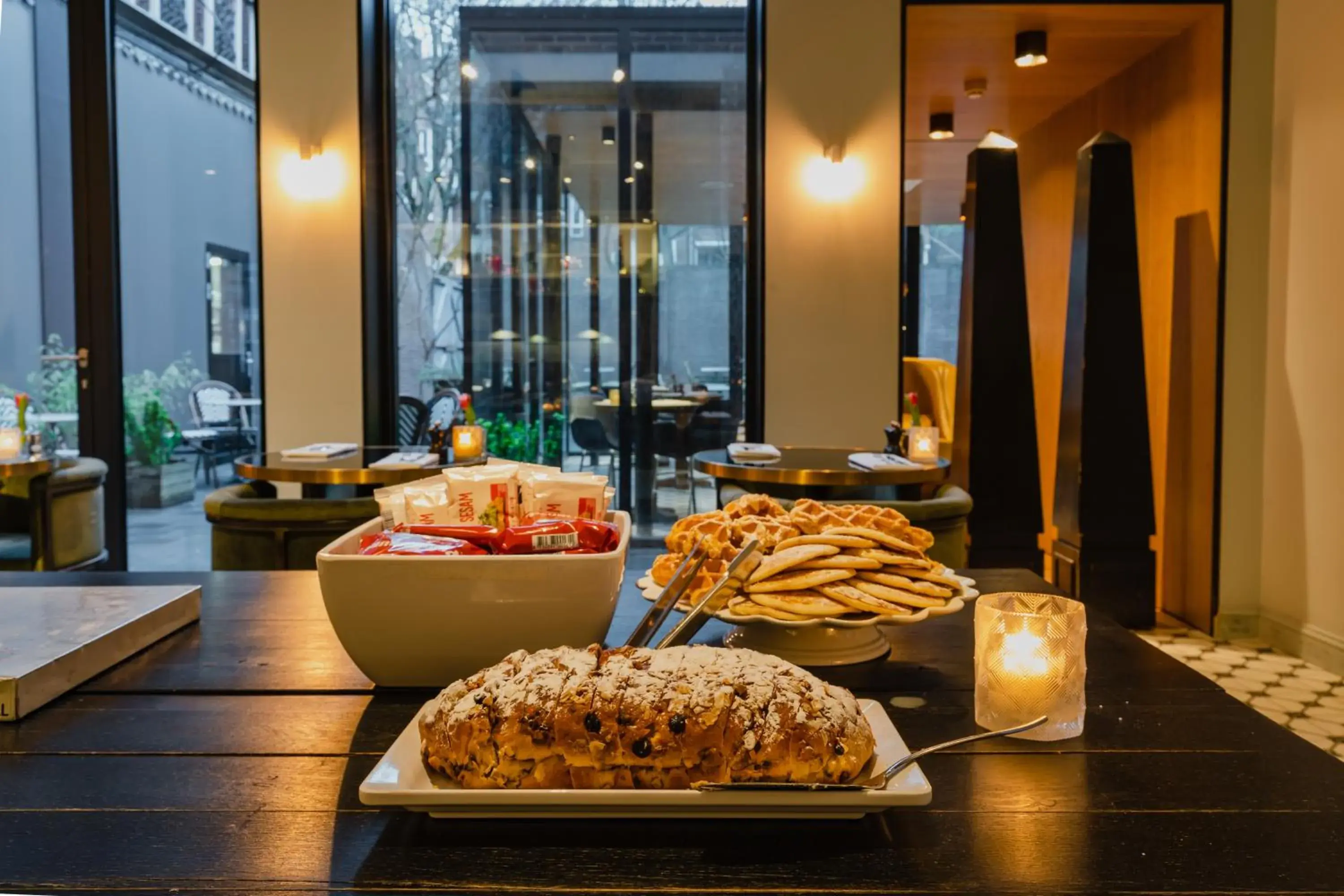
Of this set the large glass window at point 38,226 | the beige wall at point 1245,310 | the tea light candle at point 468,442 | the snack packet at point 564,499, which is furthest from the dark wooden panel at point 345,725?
the large glass window at point 38,226

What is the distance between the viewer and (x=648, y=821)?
71cm

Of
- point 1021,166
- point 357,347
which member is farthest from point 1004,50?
point 357,347

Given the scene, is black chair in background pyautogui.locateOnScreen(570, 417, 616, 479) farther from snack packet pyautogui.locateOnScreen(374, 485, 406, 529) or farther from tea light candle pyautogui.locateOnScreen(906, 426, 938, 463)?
snack packet pyautogui.locateOnScreen(374, 485, 406, 529)

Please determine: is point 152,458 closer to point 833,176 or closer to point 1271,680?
point 833,176

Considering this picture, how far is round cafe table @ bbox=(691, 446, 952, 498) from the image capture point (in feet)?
11.7

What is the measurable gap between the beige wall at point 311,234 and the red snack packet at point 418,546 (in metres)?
4.44

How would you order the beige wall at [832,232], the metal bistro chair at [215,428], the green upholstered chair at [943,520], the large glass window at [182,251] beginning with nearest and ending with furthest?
the green upholstered chair at [943,520], the beige wall at [832,232], the large glass window at [182,251], the metal bistro chair at [215,428]

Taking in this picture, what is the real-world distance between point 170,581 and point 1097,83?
551 centimetres

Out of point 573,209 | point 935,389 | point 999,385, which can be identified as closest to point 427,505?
point 999,385

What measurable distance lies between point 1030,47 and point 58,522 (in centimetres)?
446

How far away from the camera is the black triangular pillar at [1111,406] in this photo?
4586 mm

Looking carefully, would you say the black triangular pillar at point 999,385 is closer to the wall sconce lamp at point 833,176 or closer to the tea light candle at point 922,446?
the wall sconce lamp at point 833,176

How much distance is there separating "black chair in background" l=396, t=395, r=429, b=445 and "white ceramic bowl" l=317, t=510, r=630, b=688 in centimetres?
468

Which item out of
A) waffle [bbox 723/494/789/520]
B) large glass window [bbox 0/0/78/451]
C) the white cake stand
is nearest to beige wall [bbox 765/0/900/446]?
large glass window [bbox 0/0/78/451]
